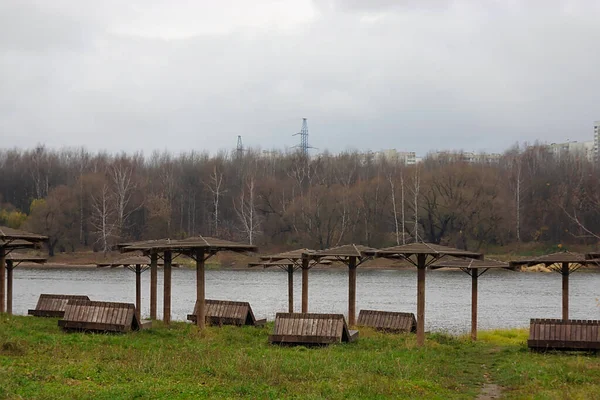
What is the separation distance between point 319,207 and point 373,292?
32.8 m

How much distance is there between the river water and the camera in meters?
38.3

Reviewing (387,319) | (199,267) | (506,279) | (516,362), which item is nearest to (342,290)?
(506,279)

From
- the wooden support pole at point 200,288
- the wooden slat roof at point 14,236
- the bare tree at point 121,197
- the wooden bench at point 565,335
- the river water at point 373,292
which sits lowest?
the river water at point 373,292

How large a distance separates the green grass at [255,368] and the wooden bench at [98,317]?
19.8 inches

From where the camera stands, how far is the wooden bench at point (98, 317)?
21328 millimetres

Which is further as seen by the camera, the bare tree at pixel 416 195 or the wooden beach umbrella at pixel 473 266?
the bare tree at pixel 416 195

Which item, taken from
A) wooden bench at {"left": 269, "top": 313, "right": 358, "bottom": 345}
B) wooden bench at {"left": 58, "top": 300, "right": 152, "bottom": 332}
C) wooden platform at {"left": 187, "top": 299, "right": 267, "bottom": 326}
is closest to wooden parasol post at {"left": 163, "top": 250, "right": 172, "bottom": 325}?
wooden platform at {"left": 187, "top": 299, "right": 267, "bottom": 326}

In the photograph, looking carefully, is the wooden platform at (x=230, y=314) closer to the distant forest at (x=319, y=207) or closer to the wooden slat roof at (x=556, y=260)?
the wooden slat roof at (x=556, y=260)

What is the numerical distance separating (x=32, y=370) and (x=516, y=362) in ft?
36.6

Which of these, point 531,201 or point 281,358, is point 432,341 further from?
point 531,201

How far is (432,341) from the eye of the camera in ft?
75.9

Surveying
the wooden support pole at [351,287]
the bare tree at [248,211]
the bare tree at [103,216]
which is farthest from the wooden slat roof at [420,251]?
the bare tree at [103,216]

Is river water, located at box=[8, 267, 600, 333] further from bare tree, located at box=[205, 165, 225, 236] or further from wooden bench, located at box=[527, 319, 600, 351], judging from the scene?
bare tree, located at box=[205, 165, 225, 236]

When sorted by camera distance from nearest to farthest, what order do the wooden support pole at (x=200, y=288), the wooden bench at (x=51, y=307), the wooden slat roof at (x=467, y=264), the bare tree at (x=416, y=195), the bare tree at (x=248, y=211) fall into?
the wooden support pole at (x=200, y=288) < the wooden slat roof at (x=467, y=264) < the wooden bench at (x=51, y=307) < the bare tree at (x=416, y=195) < the bare tree at (x=248, y=211)
